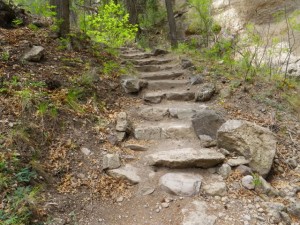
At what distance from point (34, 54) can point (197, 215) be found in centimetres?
382

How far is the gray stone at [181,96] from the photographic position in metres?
5.99

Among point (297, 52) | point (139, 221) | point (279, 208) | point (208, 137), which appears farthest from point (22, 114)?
point (297, 52)

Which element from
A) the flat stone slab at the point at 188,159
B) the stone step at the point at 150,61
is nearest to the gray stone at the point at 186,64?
the stone step at the point at 150,61

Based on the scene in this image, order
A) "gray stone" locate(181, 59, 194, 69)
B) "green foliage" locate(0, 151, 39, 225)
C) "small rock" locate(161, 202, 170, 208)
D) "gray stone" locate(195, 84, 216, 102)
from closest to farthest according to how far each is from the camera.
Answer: "green foliage" locate(0, 151, 39, 225) < "small rock" locate(161, 202, 170, 208) < "gray stone" locate(195, 84, 216, 102) < "gray stone" locate(181, 59, 194, 69)

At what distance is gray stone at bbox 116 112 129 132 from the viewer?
4495 millimetres

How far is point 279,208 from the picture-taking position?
120 inches

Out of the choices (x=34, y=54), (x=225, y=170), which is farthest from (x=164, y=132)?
(x=34, y=54)

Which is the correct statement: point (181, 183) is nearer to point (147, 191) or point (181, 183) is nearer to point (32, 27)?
point (147, 191)

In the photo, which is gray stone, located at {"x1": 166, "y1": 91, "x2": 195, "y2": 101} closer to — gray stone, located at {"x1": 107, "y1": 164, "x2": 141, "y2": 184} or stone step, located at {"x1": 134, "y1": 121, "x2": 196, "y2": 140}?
stone step, located at {"x1": 134, "y1": 121, "x2": 196, "y2": 140}

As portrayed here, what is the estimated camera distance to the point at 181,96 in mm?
6004

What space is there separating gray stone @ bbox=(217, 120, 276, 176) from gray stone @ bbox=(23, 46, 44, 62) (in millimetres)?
3401

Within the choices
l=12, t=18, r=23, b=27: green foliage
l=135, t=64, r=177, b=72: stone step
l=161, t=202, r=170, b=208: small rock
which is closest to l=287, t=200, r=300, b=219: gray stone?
l=161, t=202, r=170, b=208: small rock

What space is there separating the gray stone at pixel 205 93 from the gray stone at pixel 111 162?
8.62ft

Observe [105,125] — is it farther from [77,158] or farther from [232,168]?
[232,168]
